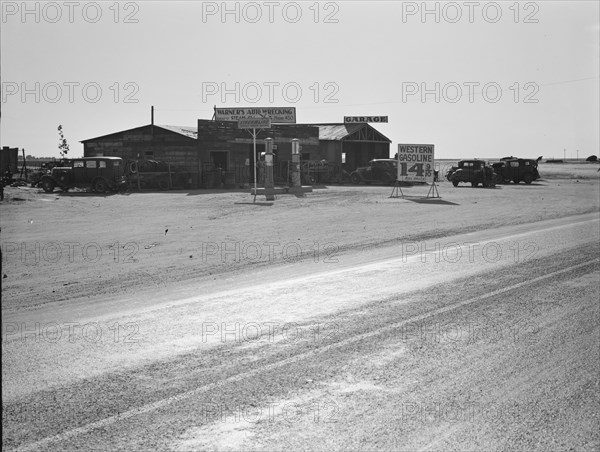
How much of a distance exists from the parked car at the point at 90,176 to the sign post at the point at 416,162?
1458cm

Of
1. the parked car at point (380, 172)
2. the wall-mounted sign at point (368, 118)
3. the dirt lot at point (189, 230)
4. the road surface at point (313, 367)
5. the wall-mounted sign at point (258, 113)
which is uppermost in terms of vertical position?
the wall-mounted sign at point (368, 118)

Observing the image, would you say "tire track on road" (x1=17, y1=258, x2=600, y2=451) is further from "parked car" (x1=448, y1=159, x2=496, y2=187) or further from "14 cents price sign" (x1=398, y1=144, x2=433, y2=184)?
"parked car" (x1=448, y1=159, x2=496, y2=187)

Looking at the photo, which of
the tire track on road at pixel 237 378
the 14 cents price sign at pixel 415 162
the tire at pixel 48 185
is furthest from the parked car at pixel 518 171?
the tire track on road at pixel 237 378

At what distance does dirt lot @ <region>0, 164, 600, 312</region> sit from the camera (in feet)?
41.2

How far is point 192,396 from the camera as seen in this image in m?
5.99

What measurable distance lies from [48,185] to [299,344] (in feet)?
109

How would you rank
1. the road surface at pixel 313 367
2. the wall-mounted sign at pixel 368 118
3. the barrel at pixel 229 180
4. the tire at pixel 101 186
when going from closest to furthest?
the road surface at pixel 313 367, the tire at pixel 101 186, the barrel at pixel 229 180, the wall-mounted sign at pixel 368 118

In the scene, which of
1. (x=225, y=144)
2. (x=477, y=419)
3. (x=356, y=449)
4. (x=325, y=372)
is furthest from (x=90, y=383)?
(x=225, y=144)

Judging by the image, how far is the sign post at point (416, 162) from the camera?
35.7 m

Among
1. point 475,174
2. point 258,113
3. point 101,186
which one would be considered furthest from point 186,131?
point 475,174

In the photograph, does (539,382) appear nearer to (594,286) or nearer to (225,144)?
(594,286)

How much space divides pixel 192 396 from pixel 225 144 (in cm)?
4077

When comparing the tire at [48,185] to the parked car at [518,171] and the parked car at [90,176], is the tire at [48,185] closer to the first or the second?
the parked car at [90,176]

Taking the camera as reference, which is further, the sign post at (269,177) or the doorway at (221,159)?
the doorway at (221,159)
